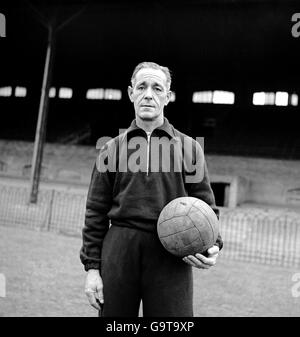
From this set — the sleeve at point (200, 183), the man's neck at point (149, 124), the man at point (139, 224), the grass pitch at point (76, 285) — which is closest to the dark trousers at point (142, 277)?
the man at point (139, 224)

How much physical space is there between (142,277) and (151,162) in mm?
678

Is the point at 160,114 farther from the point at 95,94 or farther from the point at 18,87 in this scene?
the point at 18,87

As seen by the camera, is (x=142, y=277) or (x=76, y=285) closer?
(x=142, y=277)

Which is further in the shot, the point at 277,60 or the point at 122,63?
the point at 122,63

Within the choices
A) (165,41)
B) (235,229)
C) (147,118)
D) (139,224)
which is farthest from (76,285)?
(165,41)

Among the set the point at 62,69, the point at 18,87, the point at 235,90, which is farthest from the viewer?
the point at 18,87

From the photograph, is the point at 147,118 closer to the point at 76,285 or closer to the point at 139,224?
the point at 139,224

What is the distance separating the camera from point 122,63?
73.2 feet

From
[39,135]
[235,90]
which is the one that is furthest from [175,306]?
[235,90]

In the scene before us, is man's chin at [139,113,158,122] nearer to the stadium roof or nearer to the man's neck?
the man's neck

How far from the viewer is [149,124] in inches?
97.5
